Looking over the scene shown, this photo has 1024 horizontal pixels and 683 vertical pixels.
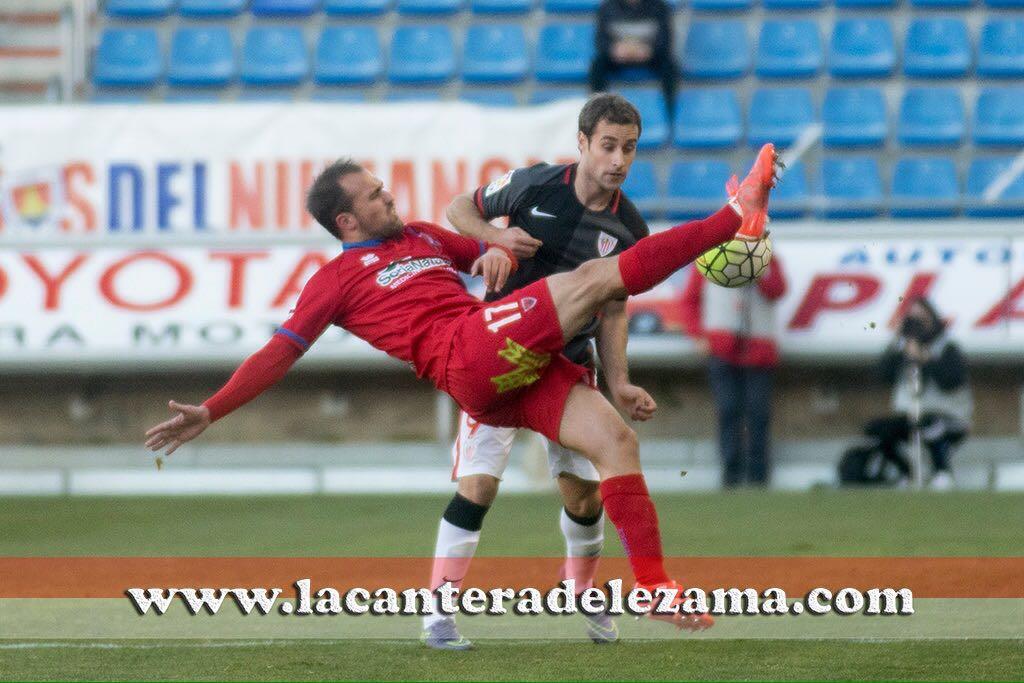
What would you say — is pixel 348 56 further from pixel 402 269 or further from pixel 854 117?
pixel 402 269

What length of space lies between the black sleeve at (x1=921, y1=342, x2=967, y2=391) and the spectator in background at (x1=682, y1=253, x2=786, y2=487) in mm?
1084

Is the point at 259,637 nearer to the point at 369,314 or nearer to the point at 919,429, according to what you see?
the point at 369,314

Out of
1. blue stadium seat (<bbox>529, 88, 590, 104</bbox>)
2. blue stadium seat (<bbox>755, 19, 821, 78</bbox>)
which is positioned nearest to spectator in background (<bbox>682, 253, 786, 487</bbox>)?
blue stadium seat (<bbox>529, 88, 590, 104</bbox>)

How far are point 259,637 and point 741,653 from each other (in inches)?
65.6

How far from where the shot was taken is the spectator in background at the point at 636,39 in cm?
1311

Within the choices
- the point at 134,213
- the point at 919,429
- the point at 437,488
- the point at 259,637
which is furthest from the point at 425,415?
the point at 259,637

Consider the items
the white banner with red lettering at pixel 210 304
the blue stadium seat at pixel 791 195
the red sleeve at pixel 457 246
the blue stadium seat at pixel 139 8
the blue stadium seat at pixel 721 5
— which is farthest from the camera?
the blue stadium seat at pixel 139 8

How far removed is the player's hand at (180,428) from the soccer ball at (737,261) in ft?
5.38

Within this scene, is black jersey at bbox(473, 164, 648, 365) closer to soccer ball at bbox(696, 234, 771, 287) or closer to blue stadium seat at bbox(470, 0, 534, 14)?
soccer ball at bbox(696, 234, 771, 287)

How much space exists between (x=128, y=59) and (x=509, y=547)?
792 centimetres

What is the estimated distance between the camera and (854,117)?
45.4ft

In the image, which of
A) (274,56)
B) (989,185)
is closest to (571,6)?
(274,56)

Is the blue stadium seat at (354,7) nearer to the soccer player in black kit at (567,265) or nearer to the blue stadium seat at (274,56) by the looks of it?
the blue stadium seat at (274,56)

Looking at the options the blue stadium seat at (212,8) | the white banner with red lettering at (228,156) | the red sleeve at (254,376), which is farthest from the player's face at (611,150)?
the blue stadium seat at (212,8)
